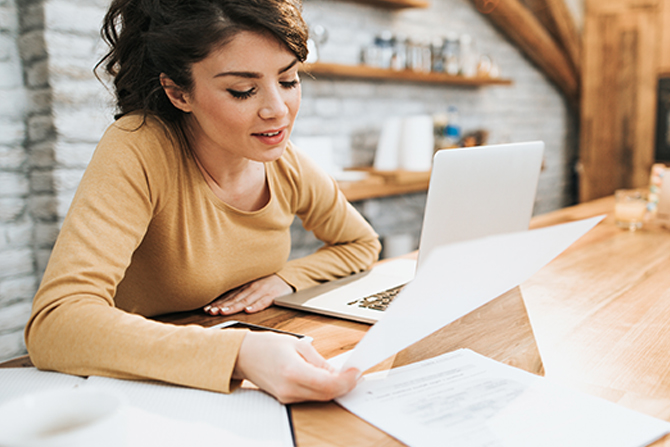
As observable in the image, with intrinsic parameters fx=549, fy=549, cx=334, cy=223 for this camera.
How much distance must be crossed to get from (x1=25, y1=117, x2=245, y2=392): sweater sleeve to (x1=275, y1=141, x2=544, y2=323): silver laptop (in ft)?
0.98

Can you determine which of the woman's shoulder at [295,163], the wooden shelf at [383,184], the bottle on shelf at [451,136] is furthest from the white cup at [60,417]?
the bottle on shelf at [451,136]

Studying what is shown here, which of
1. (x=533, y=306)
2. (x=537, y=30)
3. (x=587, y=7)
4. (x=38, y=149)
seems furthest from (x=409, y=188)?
(x=587, y=7)

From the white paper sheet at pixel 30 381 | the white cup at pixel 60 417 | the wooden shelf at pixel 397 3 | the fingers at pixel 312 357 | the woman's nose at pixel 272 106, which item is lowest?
the white paper sheet at pixel 30 381

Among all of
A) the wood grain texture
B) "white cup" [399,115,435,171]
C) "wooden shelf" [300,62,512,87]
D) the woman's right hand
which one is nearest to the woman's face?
the woman's right hand

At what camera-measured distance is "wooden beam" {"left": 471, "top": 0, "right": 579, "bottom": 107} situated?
3.89 metres

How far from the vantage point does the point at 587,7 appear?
405 centimetres

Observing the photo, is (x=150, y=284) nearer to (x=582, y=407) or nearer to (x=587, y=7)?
(x=582, y=407)

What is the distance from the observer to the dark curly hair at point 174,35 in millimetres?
900

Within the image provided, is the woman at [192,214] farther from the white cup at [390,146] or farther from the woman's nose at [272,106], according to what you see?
the white cup at [390,146]

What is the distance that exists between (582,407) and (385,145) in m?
2.49

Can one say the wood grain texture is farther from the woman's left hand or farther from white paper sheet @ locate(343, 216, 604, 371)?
white paper sheet @ locate(343, 216, 604, 371)

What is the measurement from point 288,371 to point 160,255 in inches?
19.9

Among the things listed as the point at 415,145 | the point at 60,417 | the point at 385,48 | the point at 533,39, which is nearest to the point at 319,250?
the point at 60,417

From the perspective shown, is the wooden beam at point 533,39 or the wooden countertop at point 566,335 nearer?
the wooden countertop at point 566,335
